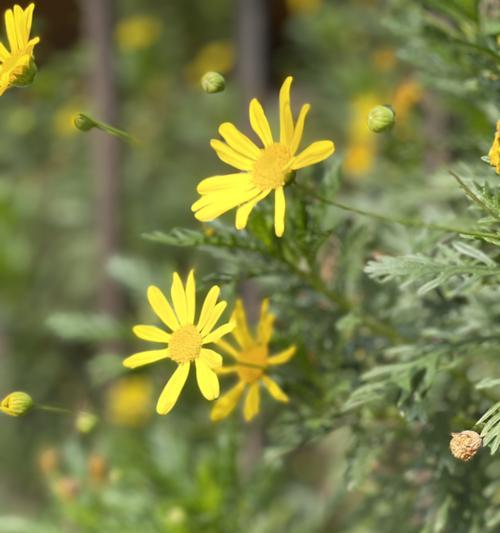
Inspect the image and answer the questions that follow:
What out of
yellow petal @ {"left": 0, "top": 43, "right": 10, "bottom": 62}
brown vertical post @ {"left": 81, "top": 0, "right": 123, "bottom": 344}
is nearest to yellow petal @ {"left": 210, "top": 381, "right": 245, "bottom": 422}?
Answer: yellow petal @ {"left": 0, "top": 43, "right": 10, "bottom": 62}

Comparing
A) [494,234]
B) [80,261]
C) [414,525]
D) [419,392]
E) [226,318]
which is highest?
[494,234]

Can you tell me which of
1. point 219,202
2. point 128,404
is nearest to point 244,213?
point 219,202

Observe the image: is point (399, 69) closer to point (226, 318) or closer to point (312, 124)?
point (312, 124)

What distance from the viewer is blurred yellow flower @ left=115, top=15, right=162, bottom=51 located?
101 inches

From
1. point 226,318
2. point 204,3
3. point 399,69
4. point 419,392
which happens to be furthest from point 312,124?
point 419,392

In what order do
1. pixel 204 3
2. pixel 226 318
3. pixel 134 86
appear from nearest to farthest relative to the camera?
pixel 226 318 < pixel 134 86 < pixel 204 3

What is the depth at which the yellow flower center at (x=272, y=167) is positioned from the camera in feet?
2.34

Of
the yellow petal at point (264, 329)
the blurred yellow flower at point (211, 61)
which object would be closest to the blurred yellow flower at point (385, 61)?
the blurred yellow flower at point (211, 61)

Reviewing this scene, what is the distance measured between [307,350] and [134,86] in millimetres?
1811

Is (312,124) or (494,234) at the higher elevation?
(494,234)

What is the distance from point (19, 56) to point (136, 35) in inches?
75.8

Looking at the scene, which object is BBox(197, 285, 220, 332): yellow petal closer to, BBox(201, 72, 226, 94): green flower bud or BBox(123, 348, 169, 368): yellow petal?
BBox(123, 348, 169, 368): yellow petal

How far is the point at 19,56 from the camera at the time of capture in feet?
2.35

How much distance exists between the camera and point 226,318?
1109 millimetres
